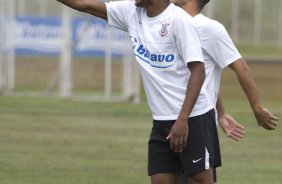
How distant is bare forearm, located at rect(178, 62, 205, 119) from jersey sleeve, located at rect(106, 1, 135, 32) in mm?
694

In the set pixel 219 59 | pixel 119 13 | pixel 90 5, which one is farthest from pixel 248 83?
pixel 90 5

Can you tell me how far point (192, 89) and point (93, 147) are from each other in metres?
7.65

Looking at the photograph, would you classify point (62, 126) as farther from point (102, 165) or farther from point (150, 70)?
point (150, 70)

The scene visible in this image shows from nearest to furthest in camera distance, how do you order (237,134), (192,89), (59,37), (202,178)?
(192,89), (202,178), (237,134), (59,37)

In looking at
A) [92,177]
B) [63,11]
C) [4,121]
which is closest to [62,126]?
[4,121]

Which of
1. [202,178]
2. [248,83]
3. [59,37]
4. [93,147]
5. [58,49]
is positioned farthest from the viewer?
[58,49]

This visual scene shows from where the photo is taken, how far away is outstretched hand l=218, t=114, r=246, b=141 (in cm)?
761

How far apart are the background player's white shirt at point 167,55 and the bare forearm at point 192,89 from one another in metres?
Result: 0.06

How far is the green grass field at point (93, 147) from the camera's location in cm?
1129

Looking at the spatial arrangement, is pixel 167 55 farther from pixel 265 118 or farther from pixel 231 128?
pixel 231 128

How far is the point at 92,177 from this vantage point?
36.4ft

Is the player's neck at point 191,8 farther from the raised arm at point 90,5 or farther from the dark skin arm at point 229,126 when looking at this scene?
the dark skin arm at point 229,126

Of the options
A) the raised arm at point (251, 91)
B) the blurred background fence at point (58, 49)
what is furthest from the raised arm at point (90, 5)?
the blurred background fence at point (58, 49)

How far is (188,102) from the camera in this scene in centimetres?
664
